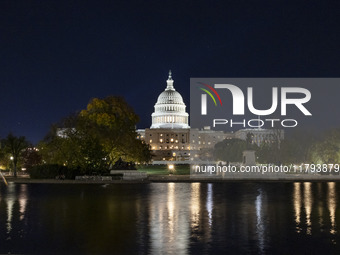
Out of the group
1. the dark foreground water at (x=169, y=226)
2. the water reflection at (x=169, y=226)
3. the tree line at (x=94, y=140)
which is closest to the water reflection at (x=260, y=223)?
the dark foreground water at (x=169, y=226)

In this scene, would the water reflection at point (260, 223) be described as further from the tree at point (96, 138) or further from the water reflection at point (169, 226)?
the tree at point (96, 138)

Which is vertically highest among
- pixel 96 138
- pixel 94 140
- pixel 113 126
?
pixel 113 126

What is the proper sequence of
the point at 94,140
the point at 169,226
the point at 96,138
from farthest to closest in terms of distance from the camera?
the point at 96,138 → the point at 94,140 → the point at 169,226

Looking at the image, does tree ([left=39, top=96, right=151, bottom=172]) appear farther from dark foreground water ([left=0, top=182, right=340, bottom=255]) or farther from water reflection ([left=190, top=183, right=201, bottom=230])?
dark foreground water ([left=0, top=182, right=340, bottom=255])

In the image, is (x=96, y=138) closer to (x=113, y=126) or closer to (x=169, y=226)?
(x=113, y=126)

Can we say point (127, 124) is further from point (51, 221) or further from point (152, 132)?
point (152, 132)

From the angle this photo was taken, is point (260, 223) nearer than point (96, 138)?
Yes

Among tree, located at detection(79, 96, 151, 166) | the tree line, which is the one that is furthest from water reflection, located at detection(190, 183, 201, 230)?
tree, located at detection(79, 96, 151, 166)

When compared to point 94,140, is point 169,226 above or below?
below

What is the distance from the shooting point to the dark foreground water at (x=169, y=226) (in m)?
15.6

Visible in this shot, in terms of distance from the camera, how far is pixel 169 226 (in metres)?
19.7

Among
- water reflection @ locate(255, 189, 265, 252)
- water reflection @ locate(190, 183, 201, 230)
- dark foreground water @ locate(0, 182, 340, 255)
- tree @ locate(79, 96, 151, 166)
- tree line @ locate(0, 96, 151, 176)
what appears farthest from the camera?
tree @ locate(79, 96, 151, 166)

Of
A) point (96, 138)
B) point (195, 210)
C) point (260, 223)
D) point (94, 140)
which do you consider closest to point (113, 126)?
point (96, 138)

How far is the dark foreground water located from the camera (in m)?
15.6
